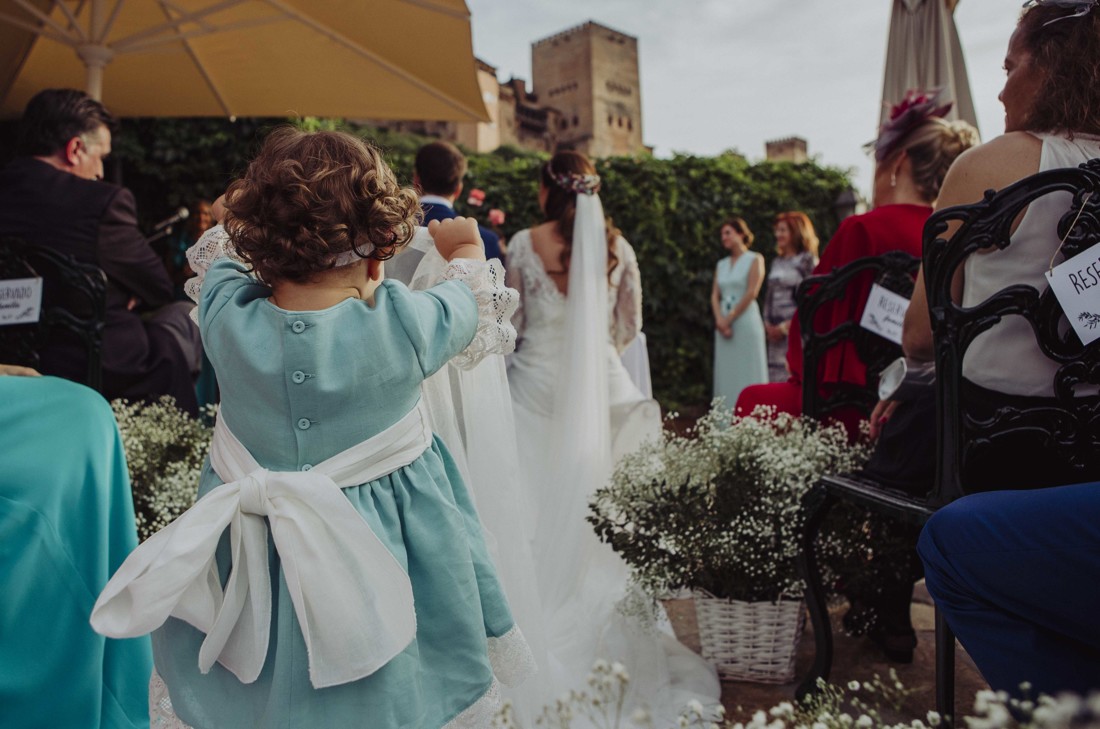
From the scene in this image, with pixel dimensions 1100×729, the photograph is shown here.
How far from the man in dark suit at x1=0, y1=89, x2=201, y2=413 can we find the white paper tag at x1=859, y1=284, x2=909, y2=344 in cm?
292

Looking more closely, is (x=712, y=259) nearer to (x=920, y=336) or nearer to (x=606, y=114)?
(x=920, y=336)

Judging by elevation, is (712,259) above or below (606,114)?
below

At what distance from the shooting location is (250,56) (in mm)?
5207

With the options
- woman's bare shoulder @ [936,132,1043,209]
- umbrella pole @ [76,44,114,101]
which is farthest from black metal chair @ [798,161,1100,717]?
umbrella pole @ [76,44,114,101]

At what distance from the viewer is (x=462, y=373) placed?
2322 mm

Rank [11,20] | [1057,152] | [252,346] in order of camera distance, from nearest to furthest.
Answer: [252,346]
[1057,152]
[11,20]

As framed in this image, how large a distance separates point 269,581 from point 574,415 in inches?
109

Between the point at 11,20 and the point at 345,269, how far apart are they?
373cm

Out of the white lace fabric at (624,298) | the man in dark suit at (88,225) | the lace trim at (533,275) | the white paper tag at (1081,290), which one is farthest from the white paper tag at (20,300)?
the white paper tag at (1081,290)

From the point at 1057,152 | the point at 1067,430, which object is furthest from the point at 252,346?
the point at 1057,152

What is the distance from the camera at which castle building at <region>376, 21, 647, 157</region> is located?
117 ft

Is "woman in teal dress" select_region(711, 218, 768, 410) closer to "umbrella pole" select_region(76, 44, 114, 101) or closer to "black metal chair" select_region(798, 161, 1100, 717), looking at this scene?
"umbrella pole" select_region(76, 44, 114, 101)

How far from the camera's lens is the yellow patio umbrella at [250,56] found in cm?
462

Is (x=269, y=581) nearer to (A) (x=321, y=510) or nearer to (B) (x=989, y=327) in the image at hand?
(A) (x=321, y=510)
